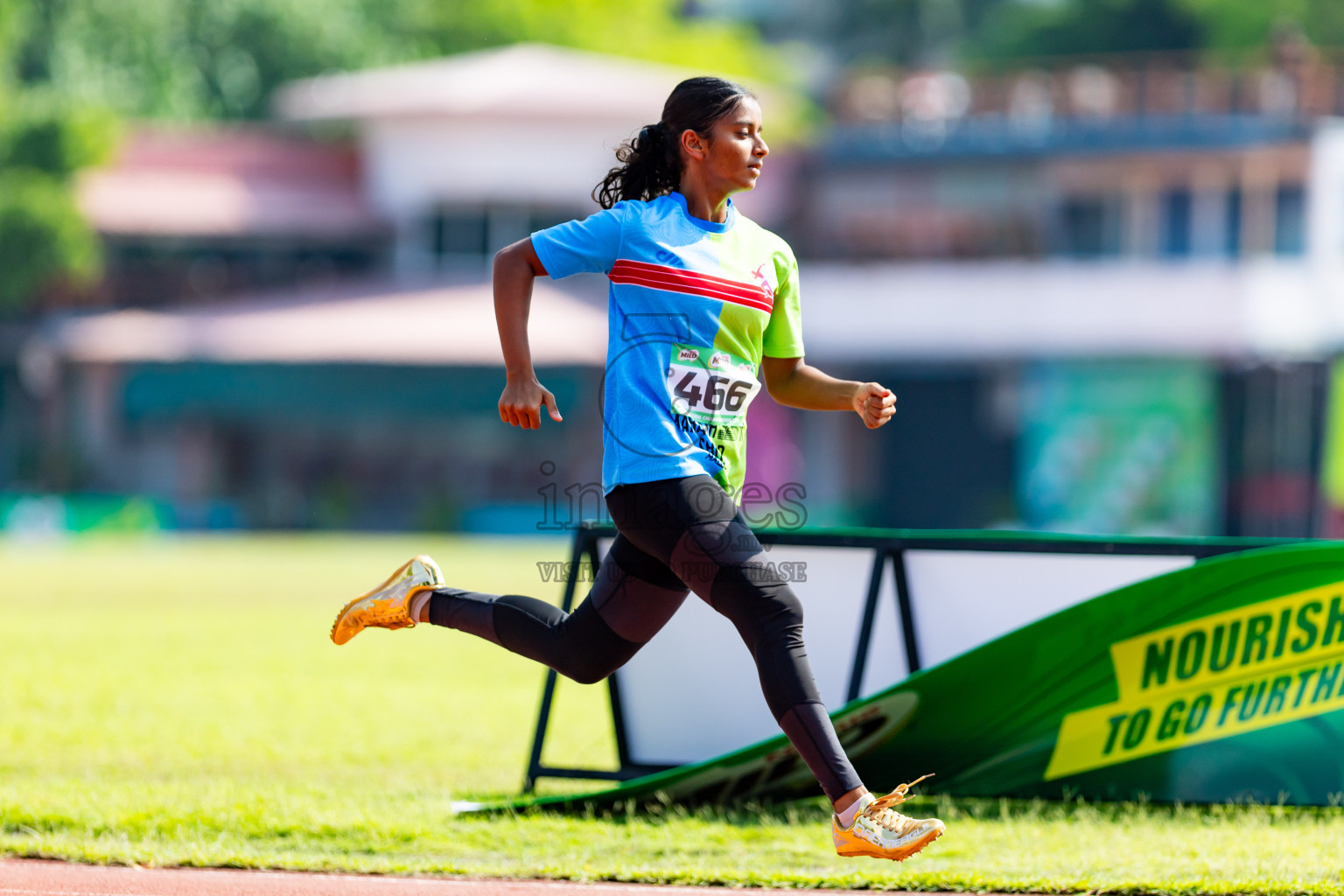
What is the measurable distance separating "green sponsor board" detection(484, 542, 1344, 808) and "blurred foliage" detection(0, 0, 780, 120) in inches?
1577

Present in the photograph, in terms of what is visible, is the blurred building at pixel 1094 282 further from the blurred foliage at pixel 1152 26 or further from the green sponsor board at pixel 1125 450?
the blurred foliage at pixel 1152 26

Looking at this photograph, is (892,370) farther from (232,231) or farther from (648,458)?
(648,458)

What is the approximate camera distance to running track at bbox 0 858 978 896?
4707 millimetres

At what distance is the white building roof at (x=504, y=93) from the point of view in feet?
116

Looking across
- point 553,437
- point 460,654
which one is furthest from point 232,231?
point 460,654

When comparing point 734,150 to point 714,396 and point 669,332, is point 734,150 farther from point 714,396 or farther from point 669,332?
point 714,396

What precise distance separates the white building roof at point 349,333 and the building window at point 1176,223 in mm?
11365

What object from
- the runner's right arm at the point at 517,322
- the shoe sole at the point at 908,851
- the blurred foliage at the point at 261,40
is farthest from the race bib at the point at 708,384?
the blurred foliage at the point at 261,40

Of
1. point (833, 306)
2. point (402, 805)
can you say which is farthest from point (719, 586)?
point (833, 306)

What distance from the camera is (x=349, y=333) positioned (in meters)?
32.8

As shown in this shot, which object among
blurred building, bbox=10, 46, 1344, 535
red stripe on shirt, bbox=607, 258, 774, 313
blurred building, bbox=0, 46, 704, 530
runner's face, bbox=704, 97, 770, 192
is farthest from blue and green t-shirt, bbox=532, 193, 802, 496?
blurred building, bbox=0, 46, 704, 530

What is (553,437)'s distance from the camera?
34.8 meters

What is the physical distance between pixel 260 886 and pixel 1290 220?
31.2 meters

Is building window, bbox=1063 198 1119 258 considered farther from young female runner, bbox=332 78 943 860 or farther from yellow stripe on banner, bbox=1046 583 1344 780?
young female runner, bbox=332 78 943 860
